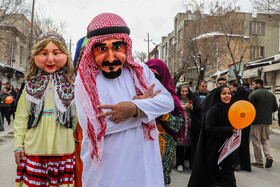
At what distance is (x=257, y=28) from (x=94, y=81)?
118ft

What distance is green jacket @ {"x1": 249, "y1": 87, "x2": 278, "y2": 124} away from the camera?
675 cm

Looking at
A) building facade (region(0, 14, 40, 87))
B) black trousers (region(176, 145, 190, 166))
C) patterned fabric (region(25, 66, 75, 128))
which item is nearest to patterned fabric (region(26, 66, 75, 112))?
patterned fabric (region(25, 66, 75, 128))

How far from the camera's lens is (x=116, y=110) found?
1.62 meters

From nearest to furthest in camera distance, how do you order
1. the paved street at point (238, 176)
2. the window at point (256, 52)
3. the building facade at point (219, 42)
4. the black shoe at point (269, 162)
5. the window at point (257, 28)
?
1. the paved street at point (238, 176)
2. the black shoe at point (269, 162)
3. the building facade at point (219, 42)
4. the window at point (256, 52)
5. the window at point (257, 28)

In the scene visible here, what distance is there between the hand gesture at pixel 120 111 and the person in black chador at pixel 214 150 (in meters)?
2.92

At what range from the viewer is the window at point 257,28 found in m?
33.5

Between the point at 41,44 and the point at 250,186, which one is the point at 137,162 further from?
the point at 250,186

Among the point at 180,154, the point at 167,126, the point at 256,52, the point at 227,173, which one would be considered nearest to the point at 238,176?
the point at 180,154

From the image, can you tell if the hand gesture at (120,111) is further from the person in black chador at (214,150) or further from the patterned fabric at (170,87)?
the person in black chador at (214,150)

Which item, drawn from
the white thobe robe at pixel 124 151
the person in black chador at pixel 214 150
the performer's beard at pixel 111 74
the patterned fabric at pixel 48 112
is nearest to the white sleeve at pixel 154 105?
the white thobe robe at pixel 124 151

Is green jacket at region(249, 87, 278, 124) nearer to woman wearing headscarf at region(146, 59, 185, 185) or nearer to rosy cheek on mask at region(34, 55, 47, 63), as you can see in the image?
woman wearing headscarf at region(146, 59, 185, 185)

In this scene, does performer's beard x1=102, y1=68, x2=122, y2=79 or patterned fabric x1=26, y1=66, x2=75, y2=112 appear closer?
performer's beard x1=102, y1=68, x2=122, y2=79

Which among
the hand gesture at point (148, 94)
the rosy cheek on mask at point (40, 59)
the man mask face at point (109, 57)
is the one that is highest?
the rosy cheek on mask at point (40, 59)

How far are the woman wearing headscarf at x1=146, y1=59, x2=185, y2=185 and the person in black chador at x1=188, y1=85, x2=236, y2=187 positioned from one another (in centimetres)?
122
